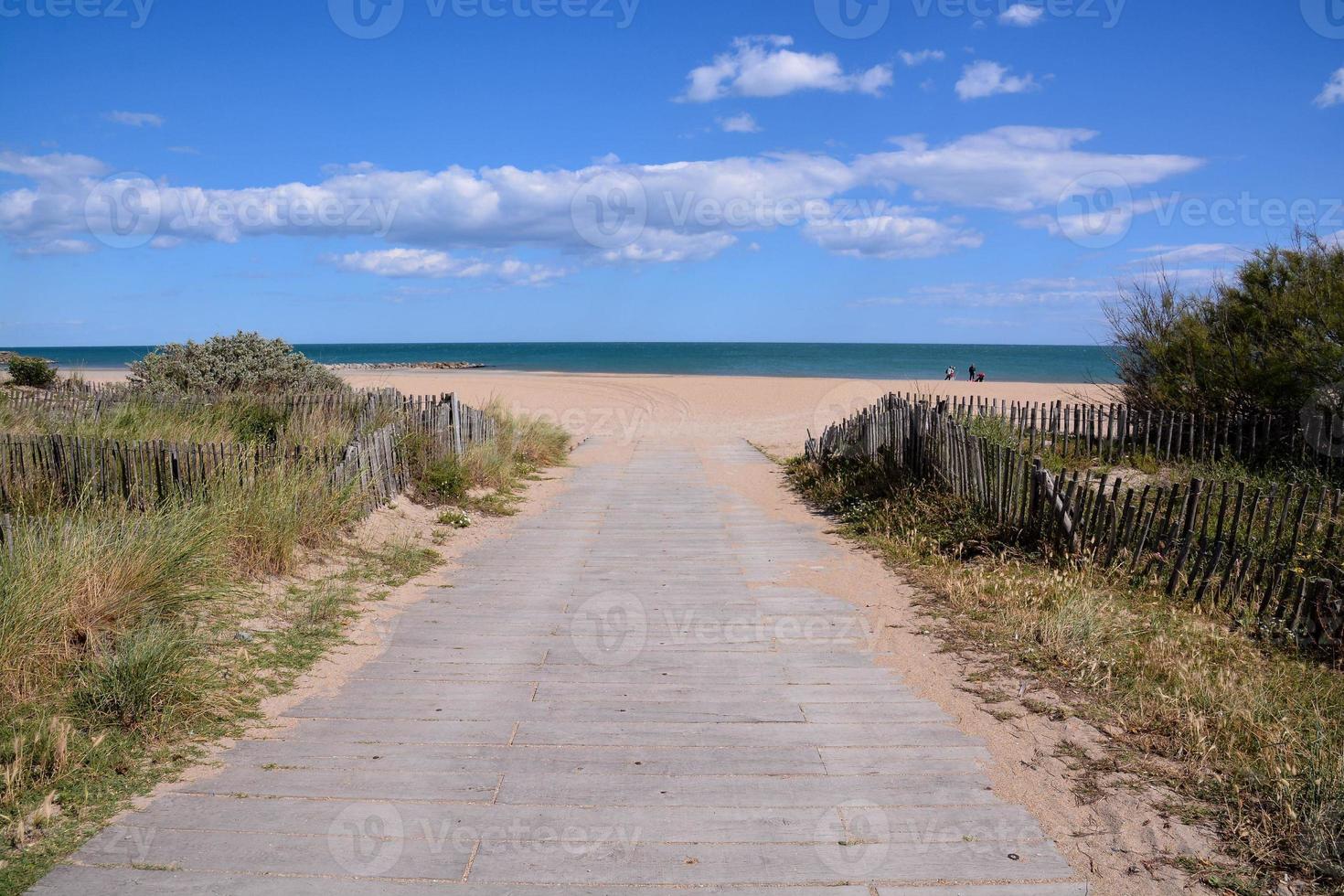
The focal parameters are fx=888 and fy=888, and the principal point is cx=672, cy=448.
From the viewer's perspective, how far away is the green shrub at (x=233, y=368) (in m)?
15.2

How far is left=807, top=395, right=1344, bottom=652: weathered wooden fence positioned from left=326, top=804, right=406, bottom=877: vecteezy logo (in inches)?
224

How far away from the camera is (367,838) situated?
3.42 meters

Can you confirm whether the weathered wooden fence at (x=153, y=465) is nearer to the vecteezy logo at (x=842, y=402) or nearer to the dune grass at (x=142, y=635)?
the dune grass at (x=142, y=635)

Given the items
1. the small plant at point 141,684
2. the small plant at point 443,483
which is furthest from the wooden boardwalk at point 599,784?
the small plant at point 443,483

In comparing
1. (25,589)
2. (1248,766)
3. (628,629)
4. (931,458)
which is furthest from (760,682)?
(931,458)

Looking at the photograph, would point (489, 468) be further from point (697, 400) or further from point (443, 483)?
point (697, 400)

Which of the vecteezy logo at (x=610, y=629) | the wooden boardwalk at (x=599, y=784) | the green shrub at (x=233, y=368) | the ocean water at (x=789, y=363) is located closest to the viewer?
the wooden boardwalk at (x=599, y=784)

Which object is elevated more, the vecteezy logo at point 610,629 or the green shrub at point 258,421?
the green shrub at point 258,421

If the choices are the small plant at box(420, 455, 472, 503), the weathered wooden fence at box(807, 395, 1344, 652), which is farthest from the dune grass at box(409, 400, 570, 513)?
the weathered wooden fence at box(807, 395, 1344, 652)

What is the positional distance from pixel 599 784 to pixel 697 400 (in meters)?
30.7

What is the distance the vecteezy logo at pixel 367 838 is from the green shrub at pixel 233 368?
12.0 meters

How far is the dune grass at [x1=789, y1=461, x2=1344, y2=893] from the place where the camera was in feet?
11.1

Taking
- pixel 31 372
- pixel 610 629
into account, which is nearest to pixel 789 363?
pixel 31 372

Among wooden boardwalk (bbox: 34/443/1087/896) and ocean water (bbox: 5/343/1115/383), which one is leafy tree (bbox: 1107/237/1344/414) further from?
wooden boardwalk (bbox: 34/443/1087/896)
